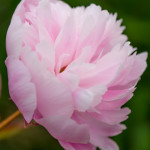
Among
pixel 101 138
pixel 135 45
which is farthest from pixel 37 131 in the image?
pixel 101 138

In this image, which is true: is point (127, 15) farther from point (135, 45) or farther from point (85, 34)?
point (85, 34)

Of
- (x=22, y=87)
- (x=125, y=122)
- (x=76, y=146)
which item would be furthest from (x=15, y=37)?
(x=125, y=122)

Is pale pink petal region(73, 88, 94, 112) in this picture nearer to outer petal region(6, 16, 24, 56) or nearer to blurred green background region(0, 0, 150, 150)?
outer petal region(6, 16, 24, 56)

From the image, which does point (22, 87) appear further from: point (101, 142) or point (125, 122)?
point (125, 122)

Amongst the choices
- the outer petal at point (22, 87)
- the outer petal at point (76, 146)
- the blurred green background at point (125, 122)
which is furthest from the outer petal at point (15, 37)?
the blurred green background at point (125, 122)

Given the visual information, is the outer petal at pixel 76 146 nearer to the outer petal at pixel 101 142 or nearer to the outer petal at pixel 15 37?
the outer petal at pixel 101 142

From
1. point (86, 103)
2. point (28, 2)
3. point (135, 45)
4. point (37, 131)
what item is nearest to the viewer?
point (86, 103)

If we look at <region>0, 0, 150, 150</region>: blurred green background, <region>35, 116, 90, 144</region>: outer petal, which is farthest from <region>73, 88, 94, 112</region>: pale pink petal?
<region>0, 0, 150, 150</region>: blurred green background

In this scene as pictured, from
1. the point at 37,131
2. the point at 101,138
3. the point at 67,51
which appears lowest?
the point at 37,131
